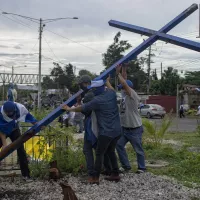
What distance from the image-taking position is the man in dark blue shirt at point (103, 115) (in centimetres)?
605

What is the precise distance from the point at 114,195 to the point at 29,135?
1.67m

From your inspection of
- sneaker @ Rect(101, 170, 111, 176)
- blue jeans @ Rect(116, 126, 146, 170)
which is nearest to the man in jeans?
blue jeans @ Rect(116, 126, 146, 170)

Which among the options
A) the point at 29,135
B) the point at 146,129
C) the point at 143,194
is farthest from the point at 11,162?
the point at 146,129

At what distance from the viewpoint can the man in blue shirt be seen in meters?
6.20

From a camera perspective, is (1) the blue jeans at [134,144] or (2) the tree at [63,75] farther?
(2) the tree at [63,75]

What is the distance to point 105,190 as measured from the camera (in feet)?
19.1

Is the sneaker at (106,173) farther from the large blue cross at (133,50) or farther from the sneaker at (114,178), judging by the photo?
the large blue cross at (133,50)

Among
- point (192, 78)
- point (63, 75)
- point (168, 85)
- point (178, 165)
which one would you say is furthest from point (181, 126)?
point (63, 75)

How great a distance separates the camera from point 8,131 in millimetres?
6371

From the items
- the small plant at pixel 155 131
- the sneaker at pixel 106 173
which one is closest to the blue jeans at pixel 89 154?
the sneaker at pixel 106 173

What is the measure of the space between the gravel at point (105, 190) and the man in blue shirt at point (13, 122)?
1.00 feet

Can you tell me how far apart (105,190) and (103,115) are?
3.83 feet

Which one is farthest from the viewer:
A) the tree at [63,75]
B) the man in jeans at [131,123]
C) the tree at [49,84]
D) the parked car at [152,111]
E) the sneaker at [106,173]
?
the tree at [49,84]

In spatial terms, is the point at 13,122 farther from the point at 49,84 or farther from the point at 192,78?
the point at 49,84
